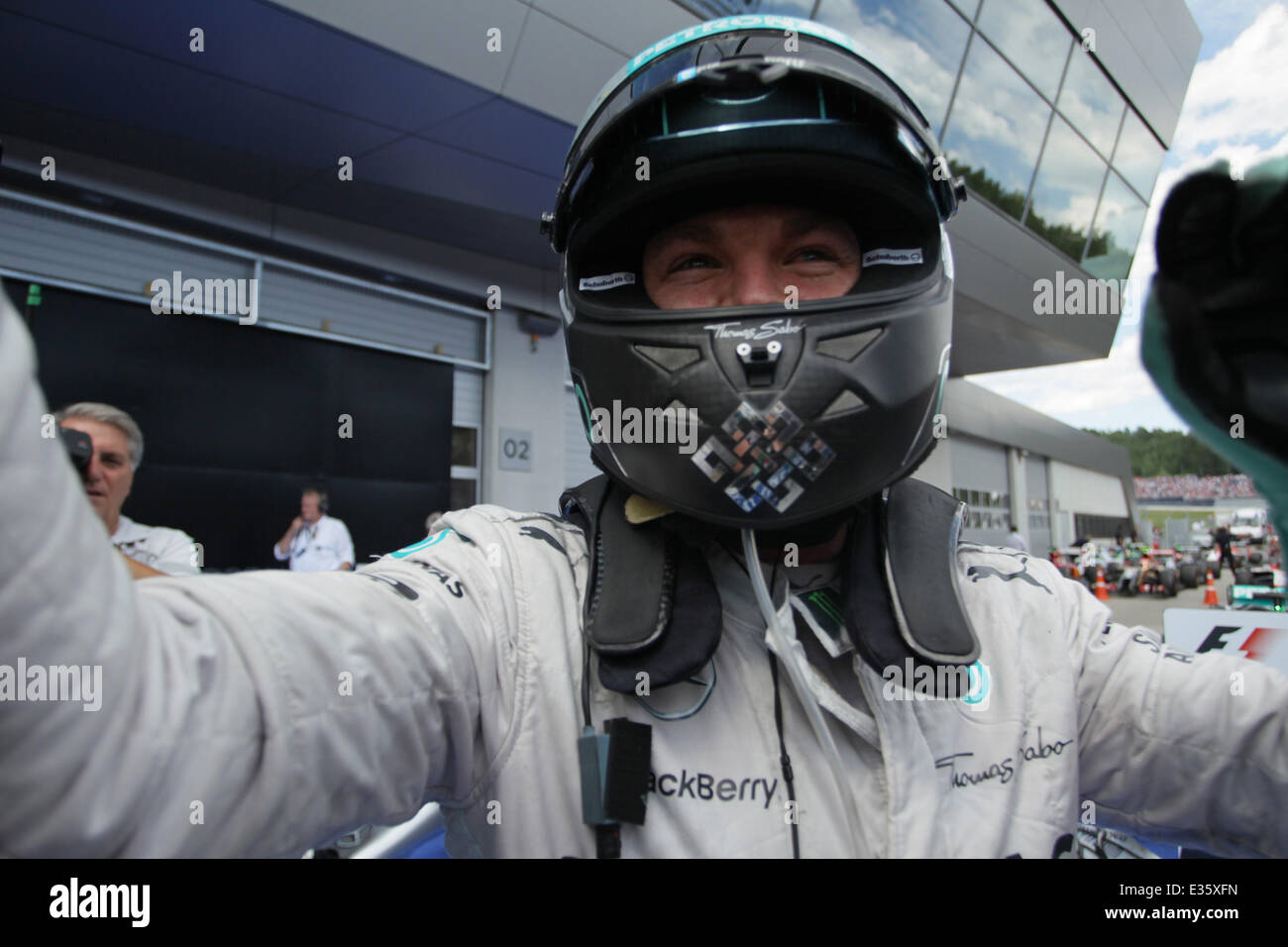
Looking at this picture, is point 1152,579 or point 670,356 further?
point 1152,579

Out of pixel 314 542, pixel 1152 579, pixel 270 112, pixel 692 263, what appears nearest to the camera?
pixel 692 263

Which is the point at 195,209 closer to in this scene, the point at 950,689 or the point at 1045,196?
the point at 950,689

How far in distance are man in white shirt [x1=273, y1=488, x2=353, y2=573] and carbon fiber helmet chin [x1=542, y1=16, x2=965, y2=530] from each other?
16.6 feet

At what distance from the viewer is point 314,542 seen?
5.66 m

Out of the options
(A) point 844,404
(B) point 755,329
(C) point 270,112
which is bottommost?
(A) point 844,404

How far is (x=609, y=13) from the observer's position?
533 centimetres

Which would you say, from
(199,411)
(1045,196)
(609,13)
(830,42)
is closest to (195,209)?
(199,411)

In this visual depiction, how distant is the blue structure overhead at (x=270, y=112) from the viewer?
400cm

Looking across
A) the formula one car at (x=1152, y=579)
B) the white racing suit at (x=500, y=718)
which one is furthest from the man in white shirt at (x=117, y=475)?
the formula one car at (x=1152, y=579)

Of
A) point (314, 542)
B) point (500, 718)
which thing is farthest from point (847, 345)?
point (314, 542)

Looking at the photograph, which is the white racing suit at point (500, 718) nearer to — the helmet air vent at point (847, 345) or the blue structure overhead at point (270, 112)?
the helmet air vent at point (847, 345)

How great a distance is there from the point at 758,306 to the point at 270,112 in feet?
17.0

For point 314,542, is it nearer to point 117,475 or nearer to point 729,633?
point 117,475

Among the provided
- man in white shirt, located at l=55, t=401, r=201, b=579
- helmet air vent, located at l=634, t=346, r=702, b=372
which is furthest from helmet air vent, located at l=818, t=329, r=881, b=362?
man in white shirt, located at l=55, t=401, r=201, b=579
